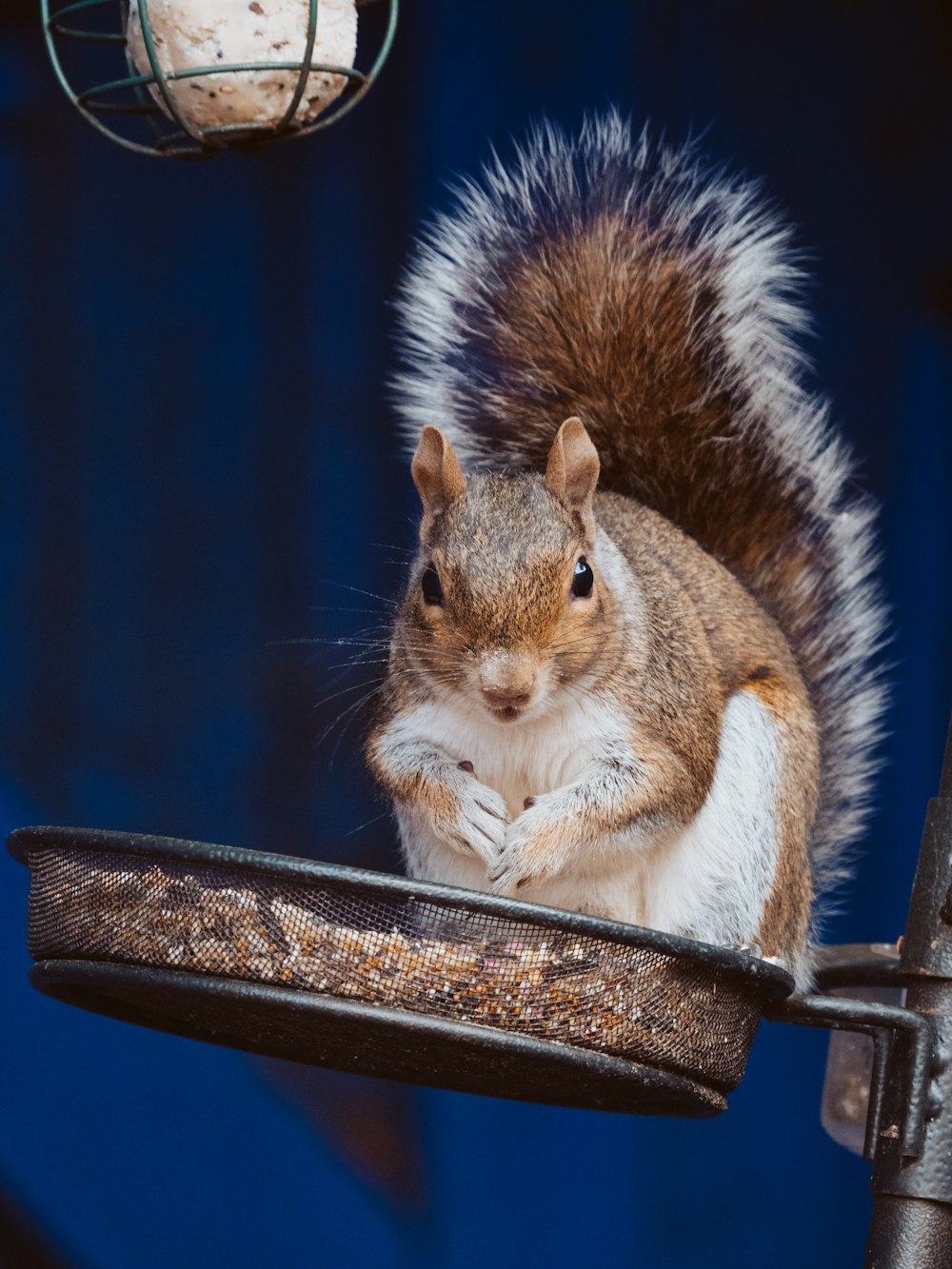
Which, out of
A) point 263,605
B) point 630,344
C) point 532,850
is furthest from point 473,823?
point 263,605

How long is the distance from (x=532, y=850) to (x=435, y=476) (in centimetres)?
28

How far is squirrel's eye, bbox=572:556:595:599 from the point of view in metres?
1.21

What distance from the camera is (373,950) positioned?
970mm

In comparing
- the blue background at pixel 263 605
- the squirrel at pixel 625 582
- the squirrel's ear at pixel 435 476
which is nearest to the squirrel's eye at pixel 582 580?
the squirrel at pixel 625 582

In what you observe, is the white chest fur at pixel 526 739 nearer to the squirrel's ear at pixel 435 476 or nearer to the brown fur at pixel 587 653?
the brown fur at pixel 587 653

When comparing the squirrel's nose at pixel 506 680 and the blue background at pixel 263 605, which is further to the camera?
the blue background at pixel 263 605

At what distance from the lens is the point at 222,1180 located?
179cm

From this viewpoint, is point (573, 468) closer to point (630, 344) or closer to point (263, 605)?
point (630, 344)

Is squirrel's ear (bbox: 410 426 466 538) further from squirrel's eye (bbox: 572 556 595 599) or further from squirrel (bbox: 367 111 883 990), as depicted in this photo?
squirrel's eye (bbox: 572 556 595 599)

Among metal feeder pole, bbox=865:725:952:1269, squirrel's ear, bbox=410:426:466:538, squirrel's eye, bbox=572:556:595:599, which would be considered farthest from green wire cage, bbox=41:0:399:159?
metal feeder pole, bbox=865:725:952:1269

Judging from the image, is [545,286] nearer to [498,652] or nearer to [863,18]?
[498,652]

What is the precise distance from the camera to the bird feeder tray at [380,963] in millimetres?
916

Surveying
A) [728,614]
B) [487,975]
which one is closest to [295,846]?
[728,614]

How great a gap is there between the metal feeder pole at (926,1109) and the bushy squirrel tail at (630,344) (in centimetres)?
44
